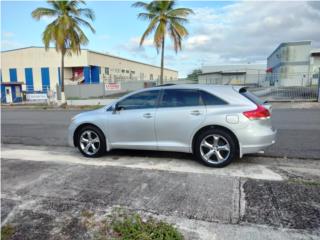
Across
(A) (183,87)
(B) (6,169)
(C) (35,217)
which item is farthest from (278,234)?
(B) (6,169)

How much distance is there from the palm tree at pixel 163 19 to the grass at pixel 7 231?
1892cm

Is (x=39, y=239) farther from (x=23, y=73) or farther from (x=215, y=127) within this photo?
(x=23, y=73)

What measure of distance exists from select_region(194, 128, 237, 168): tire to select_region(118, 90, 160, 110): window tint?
47.0 inches

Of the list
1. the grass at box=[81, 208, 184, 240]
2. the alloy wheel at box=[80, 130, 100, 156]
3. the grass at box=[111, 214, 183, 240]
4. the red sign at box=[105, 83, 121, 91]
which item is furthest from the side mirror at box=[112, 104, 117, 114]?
the red sign at box=[105, 83, 121, 91]

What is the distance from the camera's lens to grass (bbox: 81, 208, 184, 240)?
269 centimetres

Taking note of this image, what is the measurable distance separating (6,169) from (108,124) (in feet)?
6.88

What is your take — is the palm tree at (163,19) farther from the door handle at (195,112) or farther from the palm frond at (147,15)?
the door handle at (195,112)

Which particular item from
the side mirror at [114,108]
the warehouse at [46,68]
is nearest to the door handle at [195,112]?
the side mirror at [114,108]

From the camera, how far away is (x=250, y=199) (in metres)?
3.46

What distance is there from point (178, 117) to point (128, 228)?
8.37ft

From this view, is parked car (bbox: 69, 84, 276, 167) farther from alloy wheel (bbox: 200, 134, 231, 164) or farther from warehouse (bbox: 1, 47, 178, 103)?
warehouse (bbox: 1, 47, 178, 103)

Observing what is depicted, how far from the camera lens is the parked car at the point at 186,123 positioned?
4664 mm

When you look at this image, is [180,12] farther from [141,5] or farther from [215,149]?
[215,149]

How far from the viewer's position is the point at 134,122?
5.31 metres
